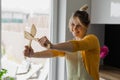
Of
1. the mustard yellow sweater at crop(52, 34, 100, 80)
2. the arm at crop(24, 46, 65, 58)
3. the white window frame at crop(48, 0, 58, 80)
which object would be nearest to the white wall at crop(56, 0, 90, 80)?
the white window frame at crop(48, 0, 58, 80)

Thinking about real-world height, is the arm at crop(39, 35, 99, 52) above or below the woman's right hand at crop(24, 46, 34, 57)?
above

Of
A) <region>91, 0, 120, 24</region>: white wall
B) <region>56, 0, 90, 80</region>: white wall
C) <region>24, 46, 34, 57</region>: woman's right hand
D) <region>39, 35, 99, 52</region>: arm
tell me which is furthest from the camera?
<region>56, 0, 90, 80</region>: white wall

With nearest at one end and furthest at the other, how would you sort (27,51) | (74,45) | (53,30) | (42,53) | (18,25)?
(74,45), (27,51), (42,53), (18,25), (53,30)

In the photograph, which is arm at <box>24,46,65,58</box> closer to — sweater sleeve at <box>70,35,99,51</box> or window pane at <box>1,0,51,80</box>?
sweater sleeve at <box>70,35,99,51</box>

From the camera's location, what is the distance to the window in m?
1.99

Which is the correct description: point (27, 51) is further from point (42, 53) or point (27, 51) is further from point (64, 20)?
point (64, 20)

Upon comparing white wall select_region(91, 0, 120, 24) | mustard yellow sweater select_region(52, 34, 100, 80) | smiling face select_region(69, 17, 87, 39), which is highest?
white wall select_region(91, 0, 120, 24)

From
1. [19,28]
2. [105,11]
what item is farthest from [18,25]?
[105,11]

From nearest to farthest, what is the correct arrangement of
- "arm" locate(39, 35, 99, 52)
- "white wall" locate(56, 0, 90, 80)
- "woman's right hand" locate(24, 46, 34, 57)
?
"arm" locate(39, 35, 99, 52) → "woman's right hand" locate(24, 46, 34, 57) → "white wall" locate(56, 0, 90, 80)

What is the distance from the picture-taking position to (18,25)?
2074mm

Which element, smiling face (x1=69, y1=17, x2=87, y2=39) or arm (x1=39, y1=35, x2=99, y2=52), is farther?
smiling face (x1=69, y1=17, x2=87, y2=39)

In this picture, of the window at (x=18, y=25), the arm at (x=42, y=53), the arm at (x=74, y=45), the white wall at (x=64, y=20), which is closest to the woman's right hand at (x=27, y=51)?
the arm at (x=42, y=53)

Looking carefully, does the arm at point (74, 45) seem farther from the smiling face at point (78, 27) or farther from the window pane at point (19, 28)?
the window pane at point (19, 28)

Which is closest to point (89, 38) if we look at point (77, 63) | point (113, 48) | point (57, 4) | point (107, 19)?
point (77, 63)
